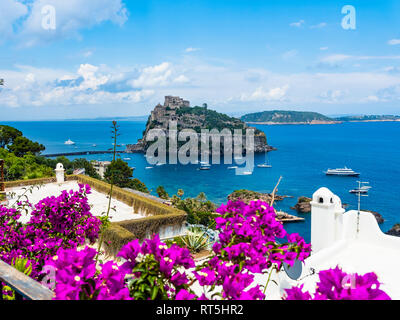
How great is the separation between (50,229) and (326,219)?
4.96 metres

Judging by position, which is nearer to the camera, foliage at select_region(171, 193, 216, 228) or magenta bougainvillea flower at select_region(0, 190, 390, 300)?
magenta bougainvillea flower at select_region(0, 190, 390, 300)

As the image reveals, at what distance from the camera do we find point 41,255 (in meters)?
2.75

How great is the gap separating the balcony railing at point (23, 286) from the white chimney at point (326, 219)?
18.5 feet

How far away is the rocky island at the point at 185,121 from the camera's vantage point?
9850cm

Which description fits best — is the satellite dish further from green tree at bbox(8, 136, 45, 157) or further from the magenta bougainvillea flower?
green tree at bbox(8, 136, 45, 157)

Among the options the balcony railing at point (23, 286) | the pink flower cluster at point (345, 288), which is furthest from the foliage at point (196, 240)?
the pink flower cluster at point (345, 288)

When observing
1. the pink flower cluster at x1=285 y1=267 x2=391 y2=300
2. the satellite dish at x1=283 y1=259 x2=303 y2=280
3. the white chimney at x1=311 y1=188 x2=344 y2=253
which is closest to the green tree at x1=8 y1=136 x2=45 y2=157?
the white chimney at x1=311 y1=188 x2=344 y2=253

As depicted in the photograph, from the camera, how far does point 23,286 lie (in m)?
1.23

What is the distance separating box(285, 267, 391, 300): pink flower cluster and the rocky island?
95877 mm

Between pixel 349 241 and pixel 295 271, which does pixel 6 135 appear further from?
pixel 295 271

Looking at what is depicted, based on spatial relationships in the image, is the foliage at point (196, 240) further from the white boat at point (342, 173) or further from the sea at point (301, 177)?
the white boat at point (342, 173)

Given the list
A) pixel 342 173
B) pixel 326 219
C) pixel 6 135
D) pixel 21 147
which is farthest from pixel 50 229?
pixel 342 173

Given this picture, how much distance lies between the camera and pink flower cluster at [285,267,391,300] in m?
1.01
